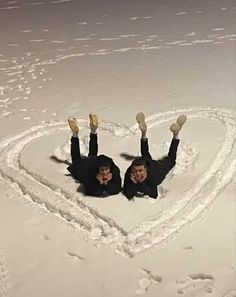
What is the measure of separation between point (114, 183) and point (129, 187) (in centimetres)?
7

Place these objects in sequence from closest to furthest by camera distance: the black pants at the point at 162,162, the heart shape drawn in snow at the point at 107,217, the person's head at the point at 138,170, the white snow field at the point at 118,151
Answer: the white snow field at the point at 118,151 → the heart shape drawn in snow at the point at 107,217 → the person's head at the point at 138,170 → the black pants at the point at 162,162

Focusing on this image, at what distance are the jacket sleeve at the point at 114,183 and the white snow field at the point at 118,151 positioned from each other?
0.13ft

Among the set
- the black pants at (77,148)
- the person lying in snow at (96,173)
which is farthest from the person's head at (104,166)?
the black pants at (77,148)

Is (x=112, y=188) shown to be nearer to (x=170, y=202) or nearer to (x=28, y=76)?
(x=170, y=202)

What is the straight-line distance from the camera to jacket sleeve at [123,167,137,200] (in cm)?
240

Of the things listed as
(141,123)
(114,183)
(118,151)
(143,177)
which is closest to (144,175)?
(143,177)

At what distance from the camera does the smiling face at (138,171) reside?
7.74 feet

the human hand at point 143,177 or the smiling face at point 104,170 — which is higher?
the smiling face at point 104,170

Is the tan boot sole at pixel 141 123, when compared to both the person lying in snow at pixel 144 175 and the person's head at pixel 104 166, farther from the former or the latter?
the person's head at pixel 104 166

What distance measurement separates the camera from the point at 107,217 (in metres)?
2.32

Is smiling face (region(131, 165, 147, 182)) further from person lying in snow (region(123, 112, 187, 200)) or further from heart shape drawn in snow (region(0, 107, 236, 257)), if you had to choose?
heart shape drawn in snow (region(0, 107, 236, 257))

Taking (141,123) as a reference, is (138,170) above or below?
below

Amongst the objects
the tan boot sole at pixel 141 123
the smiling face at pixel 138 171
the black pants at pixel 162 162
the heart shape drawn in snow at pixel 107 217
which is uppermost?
the tan boot sole at pixel 141 123

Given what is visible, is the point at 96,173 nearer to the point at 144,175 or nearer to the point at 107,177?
the point at 107,177
